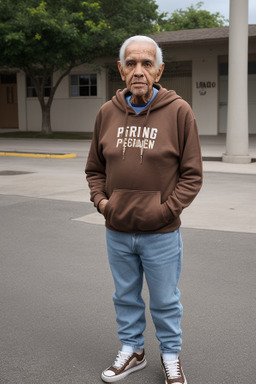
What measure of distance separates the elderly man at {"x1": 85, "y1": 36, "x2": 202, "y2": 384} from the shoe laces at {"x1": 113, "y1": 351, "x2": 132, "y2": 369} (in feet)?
0.22

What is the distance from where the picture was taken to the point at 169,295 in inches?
113

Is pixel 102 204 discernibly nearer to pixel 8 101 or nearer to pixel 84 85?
pixel 84 85

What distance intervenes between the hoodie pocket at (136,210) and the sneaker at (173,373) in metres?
0.77

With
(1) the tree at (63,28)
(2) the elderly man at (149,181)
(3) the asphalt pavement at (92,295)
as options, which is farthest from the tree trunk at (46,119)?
(2) the elderly man at (149,181)

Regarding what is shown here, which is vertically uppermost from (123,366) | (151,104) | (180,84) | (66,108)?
(180,84)

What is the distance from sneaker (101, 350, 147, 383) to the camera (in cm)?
300

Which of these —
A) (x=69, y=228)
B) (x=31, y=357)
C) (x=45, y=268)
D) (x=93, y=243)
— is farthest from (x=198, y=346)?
(x=69, y=228)

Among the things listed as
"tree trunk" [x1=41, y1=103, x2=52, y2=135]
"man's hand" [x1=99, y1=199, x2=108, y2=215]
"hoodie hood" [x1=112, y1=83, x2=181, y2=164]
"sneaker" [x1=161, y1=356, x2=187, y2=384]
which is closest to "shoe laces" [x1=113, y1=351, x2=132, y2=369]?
"sneaker" [x1=161, y1=356, x2=187, y2=384]

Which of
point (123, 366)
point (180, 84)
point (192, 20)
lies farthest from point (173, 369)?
point (192, 20)

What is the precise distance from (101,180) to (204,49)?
2387 cm

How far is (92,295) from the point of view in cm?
438

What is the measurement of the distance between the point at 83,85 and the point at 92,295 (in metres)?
25.6

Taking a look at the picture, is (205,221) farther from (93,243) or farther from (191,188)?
(191,188)

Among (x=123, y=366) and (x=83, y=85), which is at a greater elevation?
(x=83, y=85)
